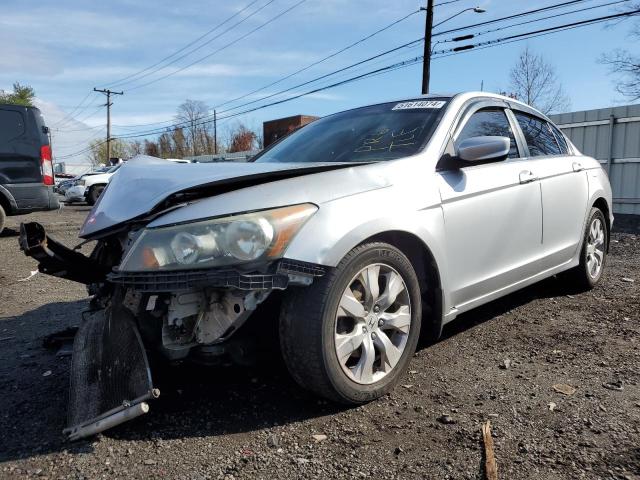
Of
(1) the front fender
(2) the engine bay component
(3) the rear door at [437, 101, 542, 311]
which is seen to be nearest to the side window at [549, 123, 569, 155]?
(3) the rear door at [437, 101, 542, 311]

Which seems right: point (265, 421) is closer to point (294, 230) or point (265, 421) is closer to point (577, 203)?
point (294, 230)

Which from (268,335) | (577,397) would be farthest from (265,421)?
(577,397)

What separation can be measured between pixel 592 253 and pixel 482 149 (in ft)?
8.13

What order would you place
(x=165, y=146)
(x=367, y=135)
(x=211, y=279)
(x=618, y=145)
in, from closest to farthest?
(x=211, y=279) → (x=367, y=135) → (x=618, y=145) → (x=165, y=146)

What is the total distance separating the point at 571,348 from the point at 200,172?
8.66 feet

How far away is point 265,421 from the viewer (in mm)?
2578

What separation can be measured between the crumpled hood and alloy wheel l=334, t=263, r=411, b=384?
64cm

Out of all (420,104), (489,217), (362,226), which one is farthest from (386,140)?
(362,226)

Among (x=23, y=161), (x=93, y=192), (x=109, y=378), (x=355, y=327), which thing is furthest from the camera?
(x=93, y=192)

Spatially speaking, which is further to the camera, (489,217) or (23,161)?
(23,161)

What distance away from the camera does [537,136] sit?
4.43 metres

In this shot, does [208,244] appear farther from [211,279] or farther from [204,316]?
[204,316]

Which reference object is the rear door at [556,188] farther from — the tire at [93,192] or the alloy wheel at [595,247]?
the tire at [93,192]

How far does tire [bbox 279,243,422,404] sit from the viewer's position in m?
2.42
